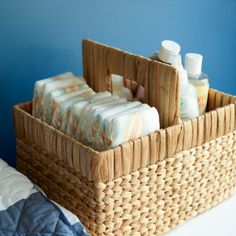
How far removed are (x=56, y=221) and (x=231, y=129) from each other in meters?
0.39

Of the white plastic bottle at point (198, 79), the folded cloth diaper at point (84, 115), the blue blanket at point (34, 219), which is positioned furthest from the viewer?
the white plastic bottle at point (198, 79)

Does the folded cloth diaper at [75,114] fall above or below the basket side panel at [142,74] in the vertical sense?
below

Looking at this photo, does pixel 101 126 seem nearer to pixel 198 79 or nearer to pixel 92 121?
pixel 92 121

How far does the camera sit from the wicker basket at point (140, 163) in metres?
0.71

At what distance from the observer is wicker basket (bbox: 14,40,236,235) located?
0.71 m

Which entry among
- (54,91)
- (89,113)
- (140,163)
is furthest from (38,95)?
(140,163)

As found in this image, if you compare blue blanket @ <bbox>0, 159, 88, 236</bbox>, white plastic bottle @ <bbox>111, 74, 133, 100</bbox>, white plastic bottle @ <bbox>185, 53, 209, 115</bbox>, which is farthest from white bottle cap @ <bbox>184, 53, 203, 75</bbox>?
blue blanket @ <bbox>0, 159, 88, 236</bbox>

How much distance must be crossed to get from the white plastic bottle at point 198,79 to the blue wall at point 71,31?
0.25 meters

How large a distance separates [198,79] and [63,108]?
295mm

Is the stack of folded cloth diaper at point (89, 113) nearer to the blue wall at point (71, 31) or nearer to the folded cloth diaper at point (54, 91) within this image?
the folded cloth diaper at point (54, 91)

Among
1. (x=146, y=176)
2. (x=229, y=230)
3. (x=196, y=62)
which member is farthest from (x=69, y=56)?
(x=229, y=230)

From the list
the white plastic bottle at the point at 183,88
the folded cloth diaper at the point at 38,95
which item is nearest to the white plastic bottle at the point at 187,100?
the white plastic bottle at the point at 183,88

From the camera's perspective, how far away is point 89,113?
2.42 feet

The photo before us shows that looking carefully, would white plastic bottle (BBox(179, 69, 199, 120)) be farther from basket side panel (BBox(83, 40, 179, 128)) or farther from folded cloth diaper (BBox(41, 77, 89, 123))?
folded cloth diaper (BBox(41, 77, 89, 123))
